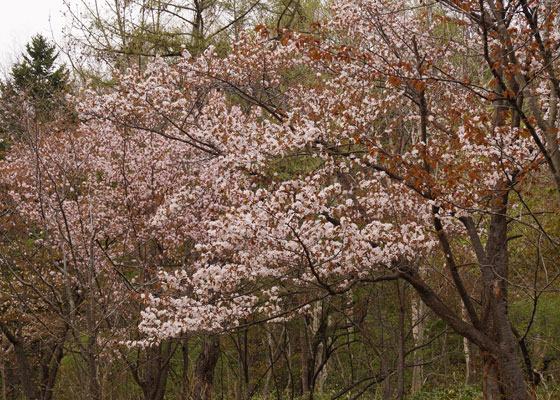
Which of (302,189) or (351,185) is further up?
(351,185)

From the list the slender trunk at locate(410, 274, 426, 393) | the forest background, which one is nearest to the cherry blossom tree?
the forest background

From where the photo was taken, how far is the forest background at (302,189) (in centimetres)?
602

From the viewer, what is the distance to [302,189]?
21.1ft

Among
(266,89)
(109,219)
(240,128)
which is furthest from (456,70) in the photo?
(109,219)

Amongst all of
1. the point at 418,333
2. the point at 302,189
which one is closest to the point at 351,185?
the point at 302,189

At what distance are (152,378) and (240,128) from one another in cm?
450

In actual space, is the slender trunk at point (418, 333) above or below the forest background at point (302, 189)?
below

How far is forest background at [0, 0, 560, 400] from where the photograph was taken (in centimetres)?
602

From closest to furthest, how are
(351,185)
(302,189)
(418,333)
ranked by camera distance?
(302,189) → (351,185) → (418,333)

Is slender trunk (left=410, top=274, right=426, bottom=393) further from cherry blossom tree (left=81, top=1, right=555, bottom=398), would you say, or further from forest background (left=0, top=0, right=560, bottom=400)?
cherry blossom tree (left=81, top=1, right=555, bottom=398)

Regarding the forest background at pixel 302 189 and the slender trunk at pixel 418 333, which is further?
the slender trunk at pixel 418 333

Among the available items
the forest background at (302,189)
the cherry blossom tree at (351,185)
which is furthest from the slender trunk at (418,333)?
the cherry blossom tree at (351,185)

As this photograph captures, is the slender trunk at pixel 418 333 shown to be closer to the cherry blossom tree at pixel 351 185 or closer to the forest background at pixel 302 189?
the forest background at pixel 302 189

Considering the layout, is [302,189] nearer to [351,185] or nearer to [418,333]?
[351,185]
